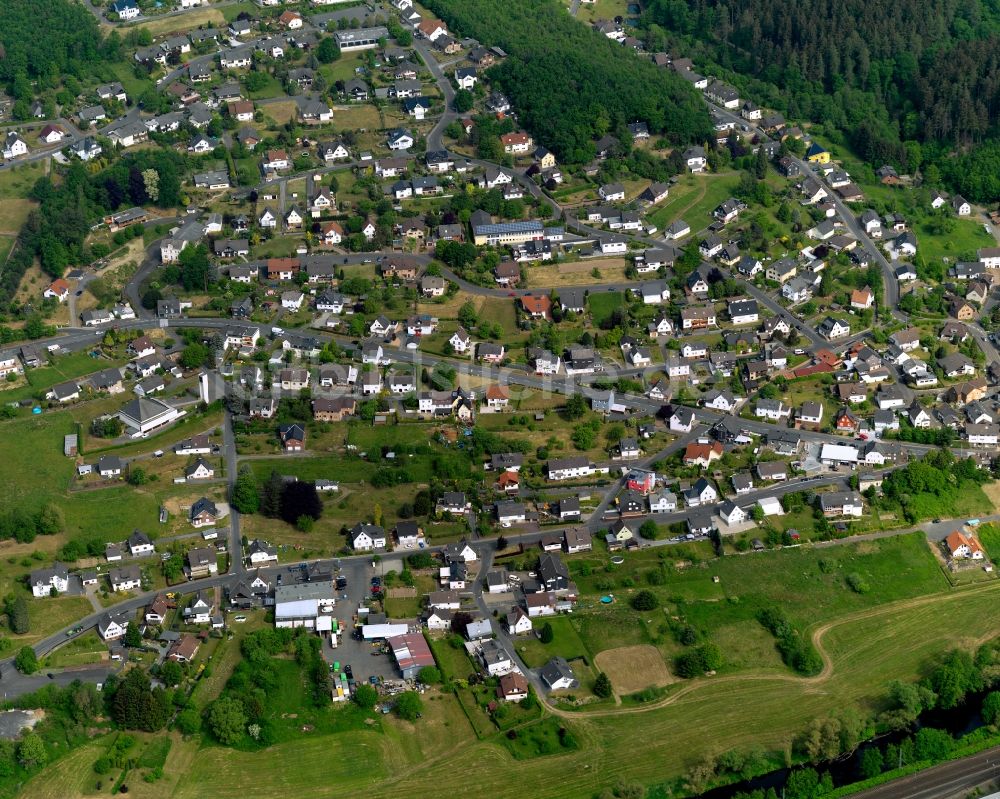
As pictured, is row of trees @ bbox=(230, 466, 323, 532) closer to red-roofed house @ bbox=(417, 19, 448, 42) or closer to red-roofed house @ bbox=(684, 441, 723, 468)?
red-roofed house @ bbox=(684, 441, 723, 468)


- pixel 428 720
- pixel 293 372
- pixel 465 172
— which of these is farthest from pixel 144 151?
pixel 428 720

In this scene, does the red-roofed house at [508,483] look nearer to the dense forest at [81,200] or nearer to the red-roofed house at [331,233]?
the red-roofed house at [331,233]

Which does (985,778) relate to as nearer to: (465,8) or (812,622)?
(812,622)

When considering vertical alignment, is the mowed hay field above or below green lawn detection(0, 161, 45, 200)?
below

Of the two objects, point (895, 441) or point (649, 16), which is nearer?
point (895, 441)

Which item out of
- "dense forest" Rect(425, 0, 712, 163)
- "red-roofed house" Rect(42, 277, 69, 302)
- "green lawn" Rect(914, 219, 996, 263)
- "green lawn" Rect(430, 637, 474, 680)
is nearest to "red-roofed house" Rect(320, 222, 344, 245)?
"red-roofed house" Rect(42, 277, 69, 302)

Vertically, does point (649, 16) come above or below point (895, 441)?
above
